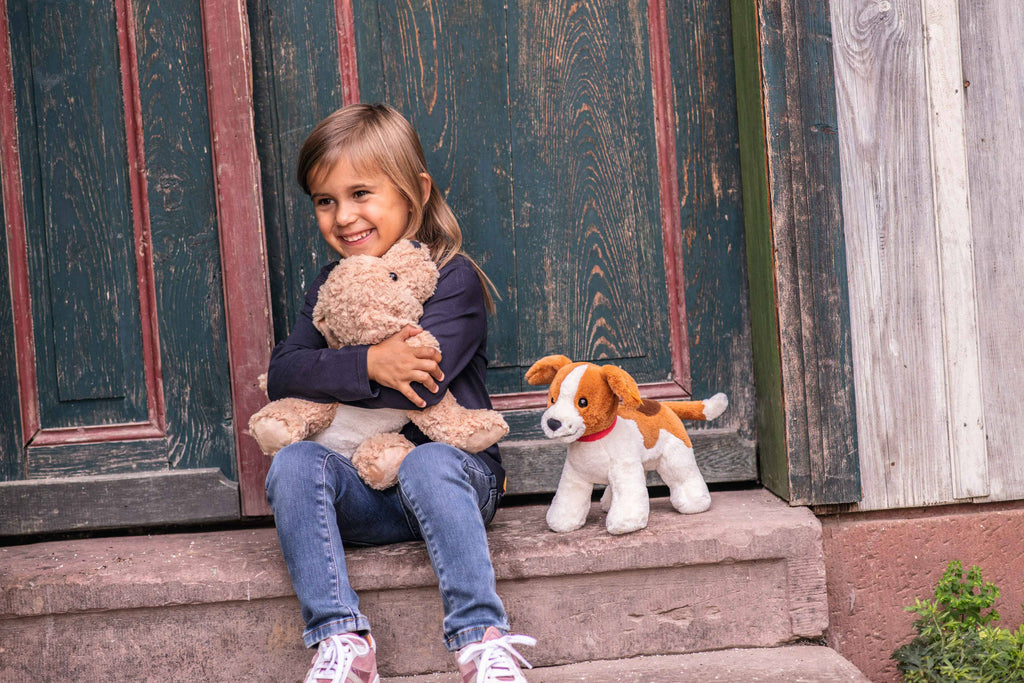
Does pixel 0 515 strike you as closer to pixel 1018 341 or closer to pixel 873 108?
pixel 873 108

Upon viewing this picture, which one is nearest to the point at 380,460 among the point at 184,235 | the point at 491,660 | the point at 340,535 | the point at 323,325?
the point at 340,535

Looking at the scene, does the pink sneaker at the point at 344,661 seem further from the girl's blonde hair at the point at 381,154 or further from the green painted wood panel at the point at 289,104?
the green painted wood panel at the point at 289,104

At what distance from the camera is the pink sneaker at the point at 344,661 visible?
1651 millimetres

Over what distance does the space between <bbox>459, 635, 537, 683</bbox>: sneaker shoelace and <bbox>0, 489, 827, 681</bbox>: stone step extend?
→ 26 cm

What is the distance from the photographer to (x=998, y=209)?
217 cm

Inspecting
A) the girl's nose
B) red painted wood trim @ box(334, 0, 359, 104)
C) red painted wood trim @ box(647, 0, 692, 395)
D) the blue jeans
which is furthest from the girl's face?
red painted wood trim @ box(647, 0, 692, 395)

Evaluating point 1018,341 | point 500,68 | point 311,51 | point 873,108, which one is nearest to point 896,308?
point 1018,341

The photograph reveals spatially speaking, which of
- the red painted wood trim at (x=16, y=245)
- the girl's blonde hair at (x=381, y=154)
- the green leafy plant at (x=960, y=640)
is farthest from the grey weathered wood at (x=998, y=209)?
the red painted wood trim at (x=16, y=245)

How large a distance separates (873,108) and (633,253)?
0.69m

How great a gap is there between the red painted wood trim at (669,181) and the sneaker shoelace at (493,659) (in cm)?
97

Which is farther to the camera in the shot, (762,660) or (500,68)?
(500,68)

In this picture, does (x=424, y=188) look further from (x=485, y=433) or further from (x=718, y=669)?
(x=718, y=669)

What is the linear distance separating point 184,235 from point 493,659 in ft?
4.53

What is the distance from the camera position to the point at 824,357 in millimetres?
2129
